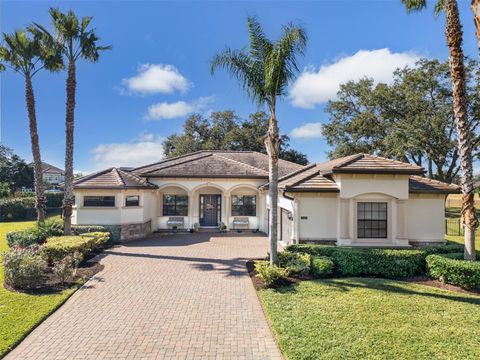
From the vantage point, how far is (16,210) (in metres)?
30.2

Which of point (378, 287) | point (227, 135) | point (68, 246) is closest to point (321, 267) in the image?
point (378, 287)

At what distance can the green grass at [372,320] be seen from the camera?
604 centimetres

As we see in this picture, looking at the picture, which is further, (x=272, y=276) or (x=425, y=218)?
(x=425, y=218)

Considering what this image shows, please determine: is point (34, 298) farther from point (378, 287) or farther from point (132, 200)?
point (378, 287)

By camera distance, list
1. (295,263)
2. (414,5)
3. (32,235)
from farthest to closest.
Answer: (32,235), (414,5), (295,263)

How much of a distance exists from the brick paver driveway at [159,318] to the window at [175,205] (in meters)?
9.33

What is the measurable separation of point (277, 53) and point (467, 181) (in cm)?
853

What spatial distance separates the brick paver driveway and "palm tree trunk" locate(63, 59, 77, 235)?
4.69m

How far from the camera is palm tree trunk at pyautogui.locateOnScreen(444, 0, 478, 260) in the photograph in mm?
10422

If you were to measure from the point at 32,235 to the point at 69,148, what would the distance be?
504 cm

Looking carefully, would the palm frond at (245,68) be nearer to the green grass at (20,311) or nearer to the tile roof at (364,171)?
the tile roof at (364,171)

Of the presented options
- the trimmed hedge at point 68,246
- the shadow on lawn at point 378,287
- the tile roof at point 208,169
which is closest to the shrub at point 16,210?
the tile roof at point 208,169

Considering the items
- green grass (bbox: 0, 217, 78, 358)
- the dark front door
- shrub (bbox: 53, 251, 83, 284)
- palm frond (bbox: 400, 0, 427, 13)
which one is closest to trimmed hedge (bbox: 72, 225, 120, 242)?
shrub (bbox: 53, 251, 83, 284)

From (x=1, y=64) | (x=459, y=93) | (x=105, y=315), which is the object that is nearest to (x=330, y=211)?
(x=459, y=93)
